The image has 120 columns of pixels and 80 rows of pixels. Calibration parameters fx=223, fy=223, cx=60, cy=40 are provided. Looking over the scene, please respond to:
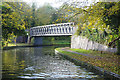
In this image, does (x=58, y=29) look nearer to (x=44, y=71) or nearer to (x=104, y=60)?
(x=104, y=60)

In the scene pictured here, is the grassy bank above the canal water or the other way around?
above

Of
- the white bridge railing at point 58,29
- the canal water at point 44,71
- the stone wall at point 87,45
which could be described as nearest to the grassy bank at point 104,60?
the canal water at point 44,71

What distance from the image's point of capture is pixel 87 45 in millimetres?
33562

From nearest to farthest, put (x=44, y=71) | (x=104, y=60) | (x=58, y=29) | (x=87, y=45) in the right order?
(x=44, y=71), (x=104, y=60), (x=87, y=45), (x=58, y=29)

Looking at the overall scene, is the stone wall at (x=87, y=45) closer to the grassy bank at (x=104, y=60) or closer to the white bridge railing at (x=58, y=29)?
the white bridge railing at (x=58, y=29)

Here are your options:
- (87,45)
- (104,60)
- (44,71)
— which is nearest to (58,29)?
(87,45)

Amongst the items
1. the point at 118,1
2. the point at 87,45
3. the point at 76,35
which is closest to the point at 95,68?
the point at 118,1

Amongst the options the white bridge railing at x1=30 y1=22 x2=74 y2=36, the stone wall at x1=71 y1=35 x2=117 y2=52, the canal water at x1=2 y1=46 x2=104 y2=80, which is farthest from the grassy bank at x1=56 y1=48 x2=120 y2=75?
the white bridge railing at x1=30 y1=22 x2=74 y2=36

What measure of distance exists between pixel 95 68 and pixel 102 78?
370cm

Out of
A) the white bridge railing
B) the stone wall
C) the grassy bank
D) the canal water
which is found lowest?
the canal water

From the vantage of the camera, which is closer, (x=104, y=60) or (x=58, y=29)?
(x=104, y=60)

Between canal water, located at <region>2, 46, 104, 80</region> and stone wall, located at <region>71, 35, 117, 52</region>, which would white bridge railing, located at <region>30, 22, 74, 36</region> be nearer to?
stone wall, located at <region>71, 35, 117, 52</region>

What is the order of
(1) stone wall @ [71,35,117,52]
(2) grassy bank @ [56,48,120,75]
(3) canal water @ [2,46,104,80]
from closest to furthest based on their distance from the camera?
(3) canal water @ [2,46,104,80]
(2) grassy bank @ [56,48,120,75]
(1) stone wall @ [71,35,117,52]

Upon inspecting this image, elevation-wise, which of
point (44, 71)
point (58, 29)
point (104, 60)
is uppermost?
point (58, 29)
